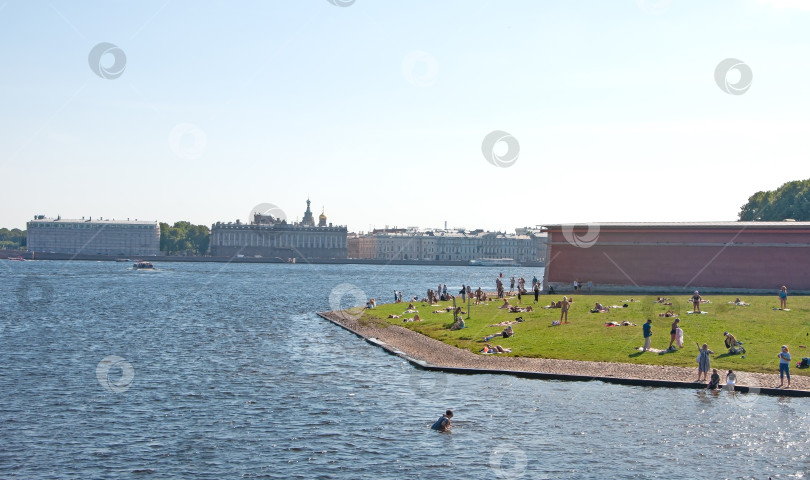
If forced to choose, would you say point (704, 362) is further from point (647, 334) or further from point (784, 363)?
point (647, 334)

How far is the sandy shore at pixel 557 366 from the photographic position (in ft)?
91.2

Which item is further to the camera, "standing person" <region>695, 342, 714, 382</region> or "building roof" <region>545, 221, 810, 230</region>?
"building roof" <region>545, 221, 810, 230</region>

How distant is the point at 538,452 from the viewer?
21250 mm

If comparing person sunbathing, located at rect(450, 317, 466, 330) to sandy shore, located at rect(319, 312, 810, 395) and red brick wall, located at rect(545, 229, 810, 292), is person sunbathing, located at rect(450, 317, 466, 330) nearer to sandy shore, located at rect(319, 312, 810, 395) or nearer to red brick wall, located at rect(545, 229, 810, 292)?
sandy shore, located at rect(319, 312, 810, 395)

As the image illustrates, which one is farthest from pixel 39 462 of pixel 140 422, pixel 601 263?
pixel 601 263

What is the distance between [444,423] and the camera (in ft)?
76.1

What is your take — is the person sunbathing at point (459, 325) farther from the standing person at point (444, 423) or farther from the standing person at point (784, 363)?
the standing person at point (444, 423)

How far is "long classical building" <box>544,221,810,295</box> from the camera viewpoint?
5481 centimetres

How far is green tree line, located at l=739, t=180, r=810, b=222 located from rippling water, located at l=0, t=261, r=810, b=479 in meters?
69.0

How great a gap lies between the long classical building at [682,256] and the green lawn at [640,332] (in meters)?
6.86

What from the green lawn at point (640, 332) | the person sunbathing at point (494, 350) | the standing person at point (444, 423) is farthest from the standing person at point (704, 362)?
the standing person at point (444, 423)

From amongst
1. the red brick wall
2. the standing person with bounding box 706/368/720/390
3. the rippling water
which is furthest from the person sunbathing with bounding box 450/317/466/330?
the red brick wall

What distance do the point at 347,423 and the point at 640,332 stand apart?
53.8 feet

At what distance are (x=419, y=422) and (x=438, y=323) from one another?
847 inches
